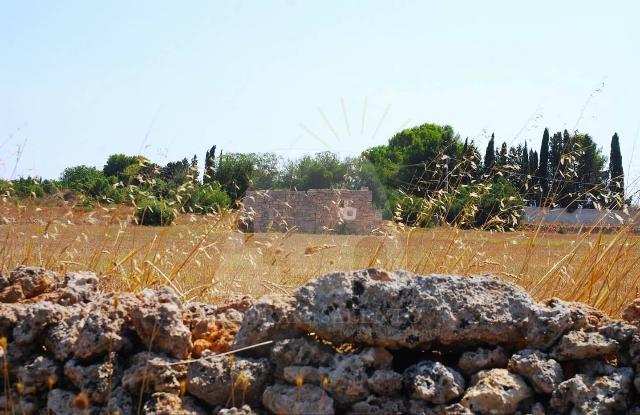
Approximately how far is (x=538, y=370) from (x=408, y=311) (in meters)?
0.57

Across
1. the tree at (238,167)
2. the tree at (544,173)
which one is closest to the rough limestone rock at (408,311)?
the tree at (544,173)

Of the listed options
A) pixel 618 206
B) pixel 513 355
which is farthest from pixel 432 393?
pixel 618 206

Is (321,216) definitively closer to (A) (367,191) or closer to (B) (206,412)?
(A) (367,191)

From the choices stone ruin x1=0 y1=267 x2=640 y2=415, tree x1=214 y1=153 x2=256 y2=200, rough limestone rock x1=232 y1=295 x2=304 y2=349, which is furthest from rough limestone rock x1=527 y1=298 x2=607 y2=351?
tree x1=214 y1=153 x2=256 y2=200

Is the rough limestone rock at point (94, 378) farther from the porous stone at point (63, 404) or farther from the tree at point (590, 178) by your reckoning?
the tree at point (590, 178)

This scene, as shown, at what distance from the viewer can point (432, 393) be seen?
276 cm

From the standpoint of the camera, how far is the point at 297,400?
2697 mm

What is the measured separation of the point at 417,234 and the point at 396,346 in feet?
11.9

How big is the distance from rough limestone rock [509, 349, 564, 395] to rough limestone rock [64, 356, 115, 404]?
1.66 meters

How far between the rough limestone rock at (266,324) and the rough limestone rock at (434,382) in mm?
540

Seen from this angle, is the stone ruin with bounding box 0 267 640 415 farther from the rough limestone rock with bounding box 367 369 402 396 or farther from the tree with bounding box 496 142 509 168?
the tree with bounding box 496 142 509 168

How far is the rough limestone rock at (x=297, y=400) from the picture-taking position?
2715 millimetres

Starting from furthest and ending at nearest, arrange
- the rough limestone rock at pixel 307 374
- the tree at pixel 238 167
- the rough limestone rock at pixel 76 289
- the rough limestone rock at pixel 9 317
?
the tree at pixel 238 167 < the rough limestone rock at pixel 76 289 < the rough limestone rock at pixel 9 317 < the rough limestone rock at pixel 307 374

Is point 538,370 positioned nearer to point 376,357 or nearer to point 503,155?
point 376,357
